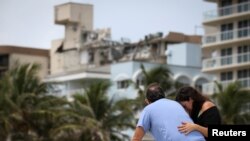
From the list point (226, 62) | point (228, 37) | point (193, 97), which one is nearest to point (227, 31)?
point (228, 37)

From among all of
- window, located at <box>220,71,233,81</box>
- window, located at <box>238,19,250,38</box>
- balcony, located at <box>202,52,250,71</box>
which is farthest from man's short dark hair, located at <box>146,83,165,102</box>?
window, located at <box>220,71,233,81</box>

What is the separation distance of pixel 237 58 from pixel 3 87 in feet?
90.8

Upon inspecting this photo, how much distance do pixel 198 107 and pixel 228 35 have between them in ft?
253

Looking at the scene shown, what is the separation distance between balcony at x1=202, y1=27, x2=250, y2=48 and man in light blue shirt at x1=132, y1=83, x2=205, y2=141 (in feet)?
250

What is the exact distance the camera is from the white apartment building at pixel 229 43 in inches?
3381

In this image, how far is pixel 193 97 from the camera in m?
10.2

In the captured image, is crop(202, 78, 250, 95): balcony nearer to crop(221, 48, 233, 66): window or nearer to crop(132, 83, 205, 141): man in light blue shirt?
crop(221, 48, 233, 66): window

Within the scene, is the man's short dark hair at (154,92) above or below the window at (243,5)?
below

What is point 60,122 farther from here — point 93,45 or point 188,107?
point 188,107

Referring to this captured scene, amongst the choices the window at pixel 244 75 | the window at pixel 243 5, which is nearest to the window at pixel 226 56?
the window at pixel 244 75

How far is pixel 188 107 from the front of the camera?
10.2m

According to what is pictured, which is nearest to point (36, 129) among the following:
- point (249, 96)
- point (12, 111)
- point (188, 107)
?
point (12, 111)

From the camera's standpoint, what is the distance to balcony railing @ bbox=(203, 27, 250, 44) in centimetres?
8588

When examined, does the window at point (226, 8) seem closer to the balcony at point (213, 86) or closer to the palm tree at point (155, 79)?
the balcony at point (213, 86)
